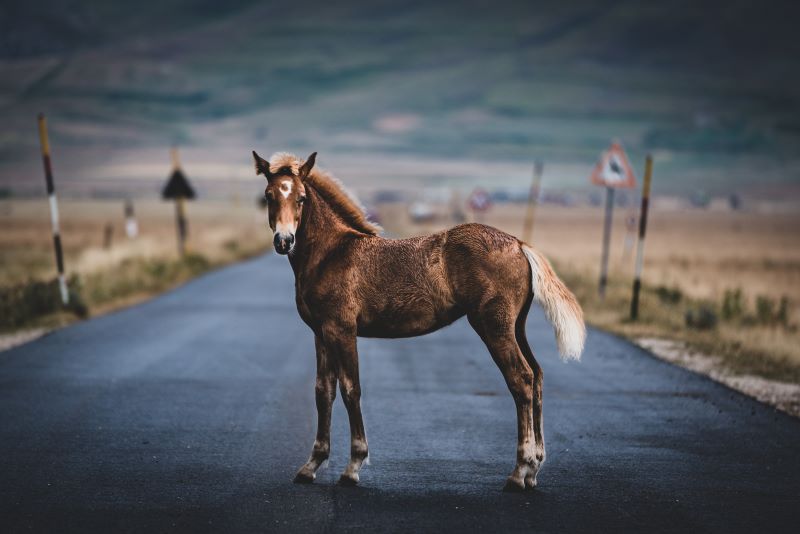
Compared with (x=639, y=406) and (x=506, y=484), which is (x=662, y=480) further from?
(x=639, y=406)

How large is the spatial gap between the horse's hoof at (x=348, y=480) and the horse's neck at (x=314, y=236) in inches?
56.5

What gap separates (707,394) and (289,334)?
697cm

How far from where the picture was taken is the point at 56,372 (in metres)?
11.0

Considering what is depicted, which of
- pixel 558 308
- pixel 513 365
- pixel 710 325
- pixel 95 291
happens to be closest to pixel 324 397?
pixel 513 365

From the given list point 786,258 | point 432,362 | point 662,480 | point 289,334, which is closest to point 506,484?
point 662,480

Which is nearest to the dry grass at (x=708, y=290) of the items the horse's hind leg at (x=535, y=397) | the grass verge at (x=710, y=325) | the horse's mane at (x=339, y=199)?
the grass verge at (x=710, y=325)

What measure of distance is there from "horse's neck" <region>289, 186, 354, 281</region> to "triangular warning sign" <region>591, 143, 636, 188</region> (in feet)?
38.3

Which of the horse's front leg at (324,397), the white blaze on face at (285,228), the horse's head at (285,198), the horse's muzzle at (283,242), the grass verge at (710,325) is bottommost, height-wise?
the grass verge at (710,325)

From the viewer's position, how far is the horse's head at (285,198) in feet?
20.3

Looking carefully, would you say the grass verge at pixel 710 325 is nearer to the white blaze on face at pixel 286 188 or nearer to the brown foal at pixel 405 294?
the brown foal at pixel 405 294

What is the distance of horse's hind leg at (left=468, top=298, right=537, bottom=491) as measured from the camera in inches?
252

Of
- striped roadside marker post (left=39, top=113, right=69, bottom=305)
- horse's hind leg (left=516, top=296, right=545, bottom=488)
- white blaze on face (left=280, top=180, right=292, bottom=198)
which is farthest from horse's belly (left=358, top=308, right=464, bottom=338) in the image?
striped roadside marker post (left=39, top=113, right=69, bottom=305)

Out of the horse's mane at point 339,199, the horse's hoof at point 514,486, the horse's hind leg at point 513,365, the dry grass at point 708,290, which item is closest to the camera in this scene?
the horse's hoof at point 514,486

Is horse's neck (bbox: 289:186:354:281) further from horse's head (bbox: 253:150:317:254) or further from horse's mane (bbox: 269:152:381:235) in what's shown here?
horse's head (bbox: 253:150:317:254)
